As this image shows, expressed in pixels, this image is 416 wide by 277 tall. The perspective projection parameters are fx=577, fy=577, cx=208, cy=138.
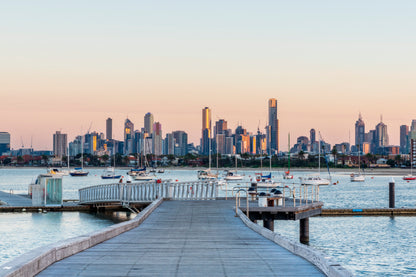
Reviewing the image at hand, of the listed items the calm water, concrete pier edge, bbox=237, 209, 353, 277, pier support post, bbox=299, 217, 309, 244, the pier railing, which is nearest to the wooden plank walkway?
concrete pier edge, bbox=237, 209, 353, 277

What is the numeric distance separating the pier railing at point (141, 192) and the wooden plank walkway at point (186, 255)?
1804cm

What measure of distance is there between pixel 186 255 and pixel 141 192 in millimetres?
30406

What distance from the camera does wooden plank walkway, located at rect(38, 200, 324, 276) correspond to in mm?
12820

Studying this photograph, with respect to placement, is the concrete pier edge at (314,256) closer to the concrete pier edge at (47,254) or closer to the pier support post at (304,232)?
the concrete pier edge at (47,254)

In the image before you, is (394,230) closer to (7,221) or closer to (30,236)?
(30,236)

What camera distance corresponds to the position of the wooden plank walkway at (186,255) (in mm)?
12820

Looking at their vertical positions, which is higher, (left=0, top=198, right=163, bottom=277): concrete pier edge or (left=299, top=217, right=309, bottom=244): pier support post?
(left=0, top=198, right=163, bottom=277): concrete pier edge

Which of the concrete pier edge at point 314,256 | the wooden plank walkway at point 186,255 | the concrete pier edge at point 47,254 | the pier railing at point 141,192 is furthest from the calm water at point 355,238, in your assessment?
the concrete pier edge at point 47,254

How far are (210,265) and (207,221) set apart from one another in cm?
1354

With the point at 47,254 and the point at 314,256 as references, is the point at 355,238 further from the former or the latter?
the point at 47,254

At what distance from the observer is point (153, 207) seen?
33.4m

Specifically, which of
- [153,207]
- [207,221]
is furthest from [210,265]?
[153,207]

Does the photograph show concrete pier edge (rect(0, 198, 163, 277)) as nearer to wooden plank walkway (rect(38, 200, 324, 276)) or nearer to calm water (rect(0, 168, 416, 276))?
wooden plank walkway (rect(38, 200, 324, 276))

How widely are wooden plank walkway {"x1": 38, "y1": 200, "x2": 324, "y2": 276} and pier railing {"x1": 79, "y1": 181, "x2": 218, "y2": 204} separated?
18.0m
